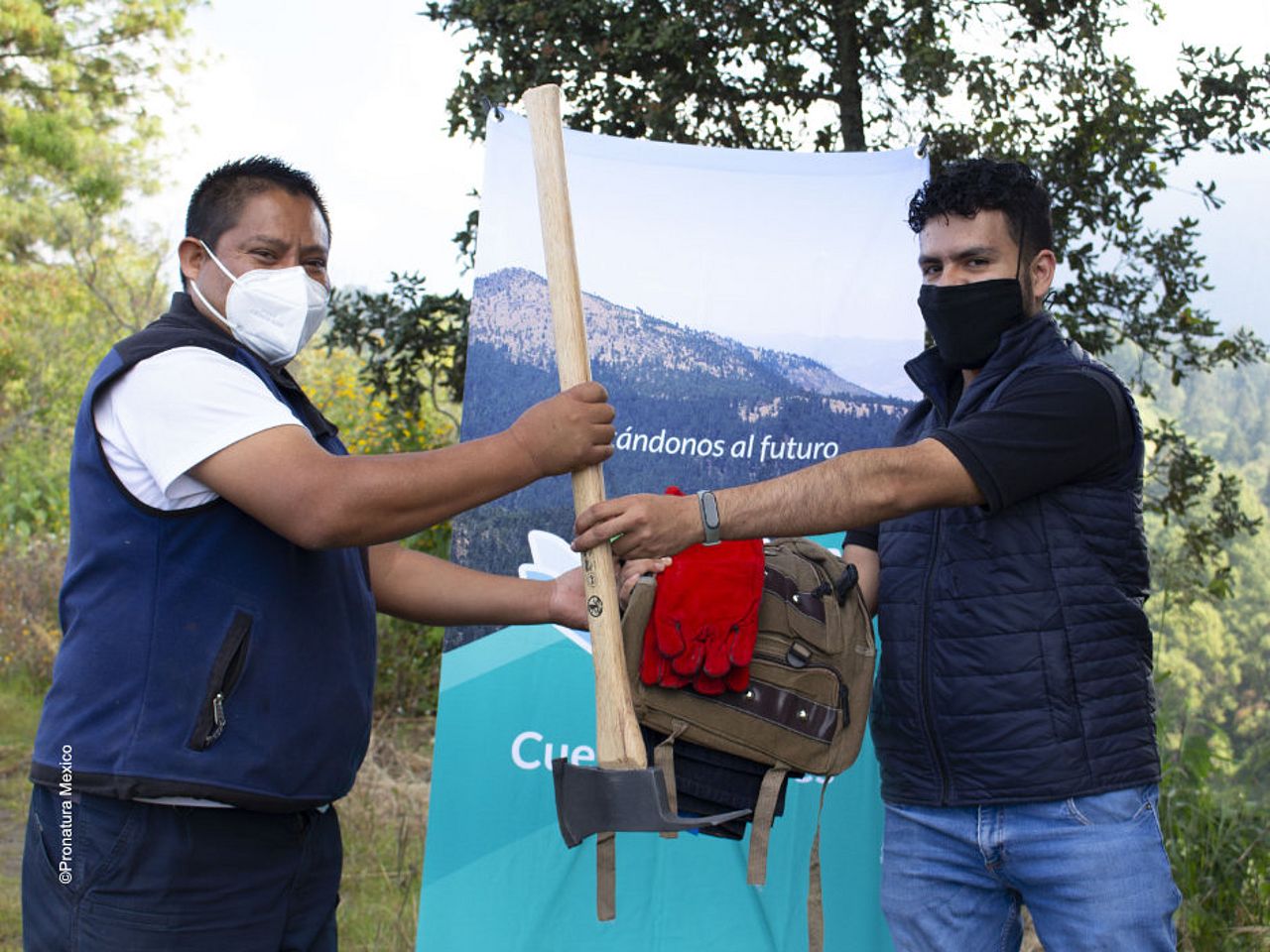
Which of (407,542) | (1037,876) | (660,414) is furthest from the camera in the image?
(407,542)

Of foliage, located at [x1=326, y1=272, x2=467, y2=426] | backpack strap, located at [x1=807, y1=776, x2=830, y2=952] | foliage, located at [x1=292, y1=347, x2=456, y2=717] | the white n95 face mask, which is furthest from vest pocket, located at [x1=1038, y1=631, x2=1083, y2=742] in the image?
foliage, located at [x1=326, y1=272, x2=467, y2=426]

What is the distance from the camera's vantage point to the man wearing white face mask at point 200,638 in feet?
6.53

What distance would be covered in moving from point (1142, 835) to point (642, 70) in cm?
372

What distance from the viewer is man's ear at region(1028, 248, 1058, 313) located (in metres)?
2.69

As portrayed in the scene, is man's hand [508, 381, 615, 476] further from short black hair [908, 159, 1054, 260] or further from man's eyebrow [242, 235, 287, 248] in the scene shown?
short black hair [908, 159, 1054, 260]

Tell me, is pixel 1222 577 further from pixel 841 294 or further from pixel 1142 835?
pixel 1142 835

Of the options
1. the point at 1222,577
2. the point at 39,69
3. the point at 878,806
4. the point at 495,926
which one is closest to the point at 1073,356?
the point at 878,806

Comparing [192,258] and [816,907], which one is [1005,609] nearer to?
[816,907]

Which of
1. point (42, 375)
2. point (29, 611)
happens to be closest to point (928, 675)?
point (29, 611)

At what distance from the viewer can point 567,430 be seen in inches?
87.0

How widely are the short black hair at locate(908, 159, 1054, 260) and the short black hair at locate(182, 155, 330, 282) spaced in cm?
137

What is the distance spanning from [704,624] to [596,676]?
0.28m

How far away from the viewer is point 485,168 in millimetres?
3660

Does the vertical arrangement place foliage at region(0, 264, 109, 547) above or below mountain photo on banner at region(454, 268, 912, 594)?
above
